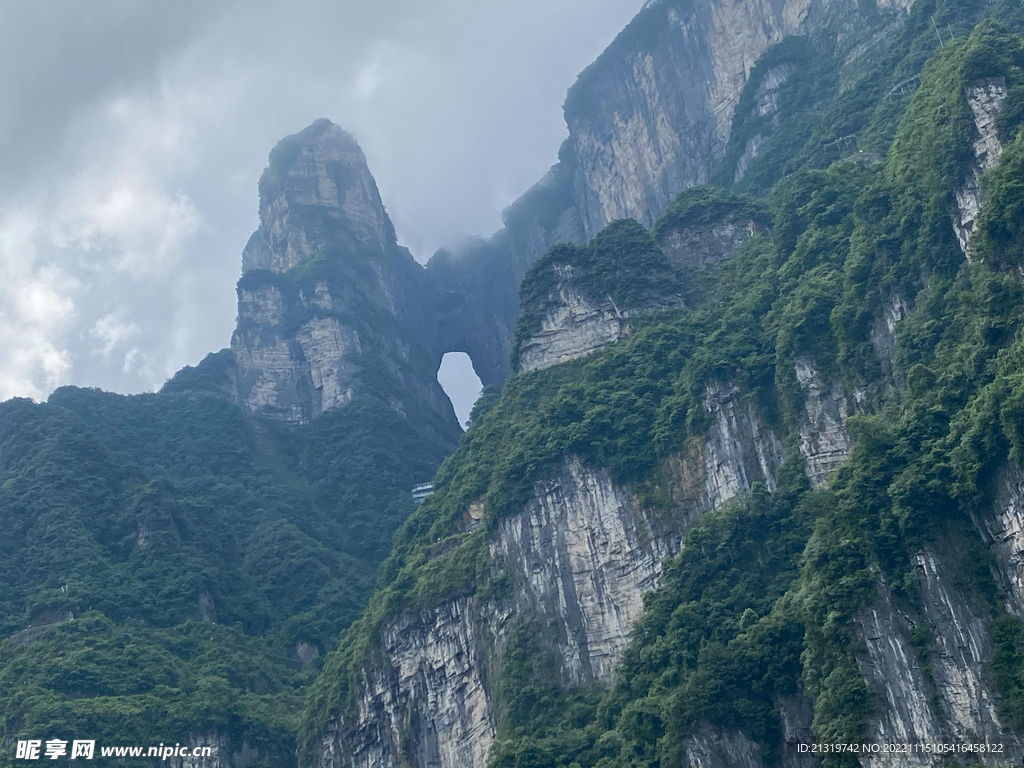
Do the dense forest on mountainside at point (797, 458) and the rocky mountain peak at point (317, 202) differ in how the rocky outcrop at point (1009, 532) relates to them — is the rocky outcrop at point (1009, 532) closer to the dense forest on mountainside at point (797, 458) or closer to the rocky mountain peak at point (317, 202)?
the dense forest on mountainside at point (797, 458)

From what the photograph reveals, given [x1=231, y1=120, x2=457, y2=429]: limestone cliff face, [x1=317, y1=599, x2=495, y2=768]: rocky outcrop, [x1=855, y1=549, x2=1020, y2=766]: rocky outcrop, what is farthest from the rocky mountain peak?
[x1=855, y1=549, x2=1020, y2=766]: rocky outcrop

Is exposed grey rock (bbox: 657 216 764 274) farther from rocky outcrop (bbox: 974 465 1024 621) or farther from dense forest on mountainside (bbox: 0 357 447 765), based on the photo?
rocky outcrop (bbox: 974 465 1024 621)

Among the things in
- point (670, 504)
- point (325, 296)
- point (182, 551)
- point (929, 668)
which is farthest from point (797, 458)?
point (325, 296)

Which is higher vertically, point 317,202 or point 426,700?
point 317,202

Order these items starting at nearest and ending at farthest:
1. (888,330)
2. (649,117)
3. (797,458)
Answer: (888,330)
(797,458)
(649,117)

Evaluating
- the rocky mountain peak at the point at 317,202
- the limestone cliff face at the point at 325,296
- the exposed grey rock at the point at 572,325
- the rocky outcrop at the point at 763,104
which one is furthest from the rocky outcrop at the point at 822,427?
the rocky mountain peak at the point at 317,202

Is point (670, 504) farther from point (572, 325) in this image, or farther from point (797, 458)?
point (572, 325)

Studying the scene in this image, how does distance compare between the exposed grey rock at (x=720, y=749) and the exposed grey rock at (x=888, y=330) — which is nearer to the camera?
the exposed grey rock at (x=720, y=749)
